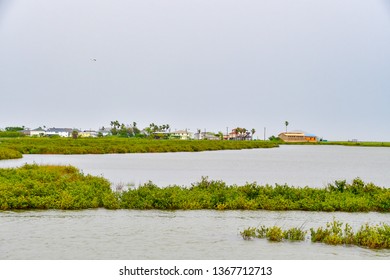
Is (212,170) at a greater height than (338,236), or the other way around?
(338,236)

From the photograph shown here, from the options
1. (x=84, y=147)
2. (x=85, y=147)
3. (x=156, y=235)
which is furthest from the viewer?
(x=85, y=147)

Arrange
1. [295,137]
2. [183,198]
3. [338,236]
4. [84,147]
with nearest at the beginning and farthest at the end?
[338,236]
[183,198]
[84,147]
[295,137]

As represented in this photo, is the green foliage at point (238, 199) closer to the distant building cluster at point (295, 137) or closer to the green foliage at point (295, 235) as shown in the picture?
the green foliage at point (295, 235)

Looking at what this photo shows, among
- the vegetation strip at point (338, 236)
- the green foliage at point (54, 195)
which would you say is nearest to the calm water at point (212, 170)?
the green foliage at point (54, 195)

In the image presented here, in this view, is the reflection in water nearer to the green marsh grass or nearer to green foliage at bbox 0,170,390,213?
green foliage at bbox 0,170,390,213

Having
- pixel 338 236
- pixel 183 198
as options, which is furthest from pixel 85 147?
pixel 338 236

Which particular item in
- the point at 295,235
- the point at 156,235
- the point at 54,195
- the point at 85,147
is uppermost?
the point at 85,147

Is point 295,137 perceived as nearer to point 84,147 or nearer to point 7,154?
point 84,147

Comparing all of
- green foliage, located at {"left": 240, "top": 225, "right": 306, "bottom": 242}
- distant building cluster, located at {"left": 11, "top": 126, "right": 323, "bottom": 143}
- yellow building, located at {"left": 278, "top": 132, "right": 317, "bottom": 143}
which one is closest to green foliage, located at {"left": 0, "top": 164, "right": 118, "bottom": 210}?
green foliage, located at {"left": 240, "top": 225, "right": 306, "bottom": 242}

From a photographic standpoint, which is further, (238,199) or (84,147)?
(84,147)

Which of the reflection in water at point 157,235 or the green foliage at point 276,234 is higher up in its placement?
the green foliage at point 276,234

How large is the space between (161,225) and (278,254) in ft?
16.3

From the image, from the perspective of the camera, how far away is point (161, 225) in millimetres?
18266
